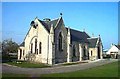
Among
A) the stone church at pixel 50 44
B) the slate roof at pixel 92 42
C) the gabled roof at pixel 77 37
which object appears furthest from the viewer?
the slate roof at pixel 92 42

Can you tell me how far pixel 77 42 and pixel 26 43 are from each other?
13.1 m

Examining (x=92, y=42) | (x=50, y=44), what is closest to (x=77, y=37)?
(x=92, y=42)

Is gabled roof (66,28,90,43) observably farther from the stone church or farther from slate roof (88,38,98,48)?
slate roof (88,38,98,48)

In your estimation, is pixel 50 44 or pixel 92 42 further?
pixel 92 42

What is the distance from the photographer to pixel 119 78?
19.2 m

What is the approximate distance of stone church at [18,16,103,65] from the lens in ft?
134

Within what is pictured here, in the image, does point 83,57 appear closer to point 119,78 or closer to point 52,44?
point 52,44

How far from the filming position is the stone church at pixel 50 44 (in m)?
40.7

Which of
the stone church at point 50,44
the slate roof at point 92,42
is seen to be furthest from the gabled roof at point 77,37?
the slate roof at point 92,42

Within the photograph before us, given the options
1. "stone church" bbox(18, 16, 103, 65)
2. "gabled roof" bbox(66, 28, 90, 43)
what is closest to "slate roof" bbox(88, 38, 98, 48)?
"gabled roof" bbox(66, 28, 90, 43)

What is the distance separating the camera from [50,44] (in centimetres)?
4050

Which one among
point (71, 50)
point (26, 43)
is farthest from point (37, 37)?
point (71, 50)

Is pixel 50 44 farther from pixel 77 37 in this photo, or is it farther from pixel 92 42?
pixel 92 42

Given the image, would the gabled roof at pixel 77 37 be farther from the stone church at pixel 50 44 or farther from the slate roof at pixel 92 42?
the slate roof at pixel 92 42
